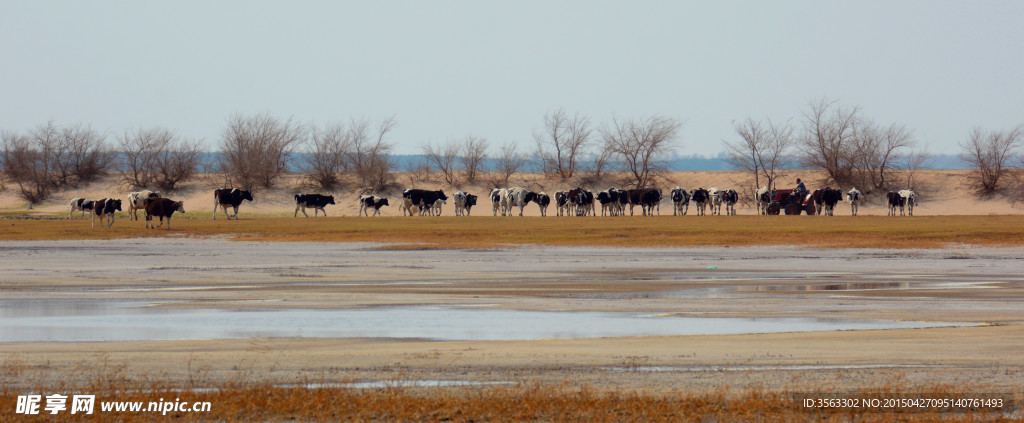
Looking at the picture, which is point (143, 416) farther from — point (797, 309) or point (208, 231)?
point (208, 231)

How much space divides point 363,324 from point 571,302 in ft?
13.9

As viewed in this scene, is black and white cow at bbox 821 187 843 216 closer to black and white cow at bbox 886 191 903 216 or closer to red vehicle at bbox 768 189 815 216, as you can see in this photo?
red vehicle at bbox 768 189 815 216

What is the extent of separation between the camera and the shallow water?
12133 mm

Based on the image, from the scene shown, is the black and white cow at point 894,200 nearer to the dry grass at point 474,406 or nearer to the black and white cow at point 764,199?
the black and white cow at point 764,199

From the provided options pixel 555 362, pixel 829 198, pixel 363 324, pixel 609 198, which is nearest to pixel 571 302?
pixel 363 324

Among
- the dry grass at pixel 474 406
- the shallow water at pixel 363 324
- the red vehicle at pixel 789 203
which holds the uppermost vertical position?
the red vehicle at pixel 789 203

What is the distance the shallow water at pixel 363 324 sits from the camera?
39.8ft

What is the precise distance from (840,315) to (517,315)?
4.40m

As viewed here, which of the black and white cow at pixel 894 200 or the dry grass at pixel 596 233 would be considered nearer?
the dry grass at pixel 596 233

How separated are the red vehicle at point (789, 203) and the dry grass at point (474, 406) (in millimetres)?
53405

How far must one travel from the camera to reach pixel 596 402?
7551 millimetres

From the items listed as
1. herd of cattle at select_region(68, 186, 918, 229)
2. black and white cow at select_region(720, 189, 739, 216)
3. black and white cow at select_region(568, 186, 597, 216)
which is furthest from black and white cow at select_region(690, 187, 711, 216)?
black and white cow at select_region(568, 186, 597, 216)

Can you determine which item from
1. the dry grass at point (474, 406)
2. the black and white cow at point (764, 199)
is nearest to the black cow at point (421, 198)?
the black and white cow at point (764, 199)

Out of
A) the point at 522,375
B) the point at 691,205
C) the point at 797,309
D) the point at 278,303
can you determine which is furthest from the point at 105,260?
the point at 691,205
